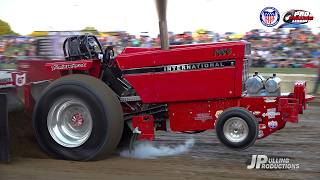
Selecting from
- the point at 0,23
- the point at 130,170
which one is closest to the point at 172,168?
the point at 130,170

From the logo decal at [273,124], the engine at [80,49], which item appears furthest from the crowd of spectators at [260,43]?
the logo decal at [273,124]

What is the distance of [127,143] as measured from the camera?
18.2 feet

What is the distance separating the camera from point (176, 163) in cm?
485

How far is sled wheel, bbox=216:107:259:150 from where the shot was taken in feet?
15.3

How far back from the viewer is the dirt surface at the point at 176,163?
433 cm

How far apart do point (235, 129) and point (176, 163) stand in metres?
0.67

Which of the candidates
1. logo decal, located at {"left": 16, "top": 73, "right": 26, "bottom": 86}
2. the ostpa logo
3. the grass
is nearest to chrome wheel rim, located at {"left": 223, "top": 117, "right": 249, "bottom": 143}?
logo decal, located at {"left": 16, "top": 73, "right": 26, "bottom": 86}

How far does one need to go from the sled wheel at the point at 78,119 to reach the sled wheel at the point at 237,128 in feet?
3.35

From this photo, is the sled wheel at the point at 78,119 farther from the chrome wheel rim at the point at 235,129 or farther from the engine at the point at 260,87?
the engine at the point at 260,87

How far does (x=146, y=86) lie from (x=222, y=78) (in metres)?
0.78

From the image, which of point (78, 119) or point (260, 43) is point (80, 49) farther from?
point (260, 43)

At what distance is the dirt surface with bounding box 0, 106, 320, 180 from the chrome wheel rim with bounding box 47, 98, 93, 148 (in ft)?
0.85

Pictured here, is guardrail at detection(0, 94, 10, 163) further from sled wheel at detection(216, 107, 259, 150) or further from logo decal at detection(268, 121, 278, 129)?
logo decal at detection(268, 121, 278, 129)

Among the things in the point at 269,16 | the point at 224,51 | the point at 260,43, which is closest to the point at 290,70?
the point at 260,43
